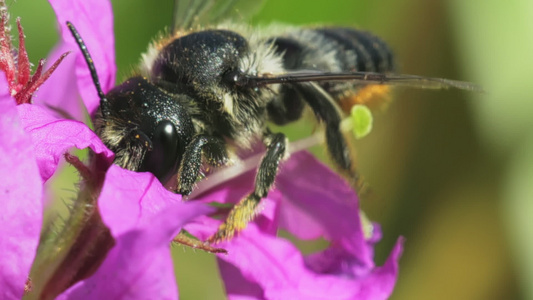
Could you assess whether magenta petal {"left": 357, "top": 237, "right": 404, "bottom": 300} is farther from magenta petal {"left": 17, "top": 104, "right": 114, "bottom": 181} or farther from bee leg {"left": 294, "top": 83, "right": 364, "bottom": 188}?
magenta petal {"left": 17, "top": 104, "right": 114, "bottom": 181}

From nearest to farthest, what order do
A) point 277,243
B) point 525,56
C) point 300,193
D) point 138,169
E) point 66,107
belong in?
point 138,169, point 277,243, point 300,193, point 66,107, point 525,56

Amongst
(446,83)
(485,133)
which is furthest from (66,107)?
(485,133)

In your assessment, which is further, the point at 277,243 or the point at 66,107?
the point at 66,107

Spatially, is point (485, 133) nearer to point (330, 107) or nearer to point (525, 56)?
point (525, 56)

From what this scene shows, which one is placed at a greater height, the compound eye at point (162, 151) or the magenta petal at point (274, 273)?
the compound eye at point (162, 151)

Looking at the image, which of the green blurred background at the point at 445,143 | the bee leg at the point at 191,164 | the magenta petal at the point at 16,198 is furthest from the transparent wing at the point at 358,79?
the green blurred background at the point at 445,143

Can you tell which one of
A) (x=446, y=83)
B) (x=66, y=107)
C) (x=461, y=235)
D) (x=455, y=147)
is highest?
(x=446, y=83)

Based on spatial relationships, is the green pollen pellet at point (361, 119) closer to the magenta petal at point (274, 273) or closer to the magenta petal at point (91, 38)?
the magenta petal at point (274, 273)
